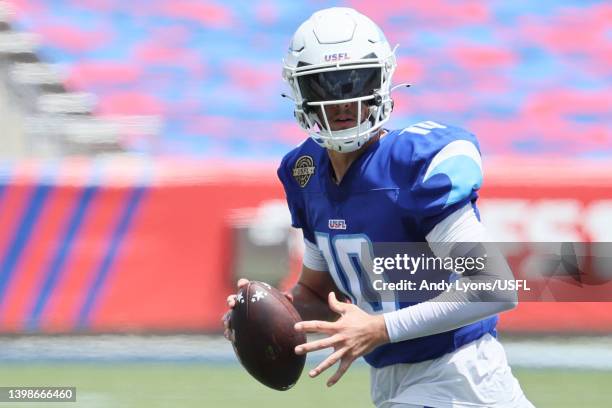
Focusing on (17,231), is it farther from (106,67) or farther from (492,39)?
(492,39)

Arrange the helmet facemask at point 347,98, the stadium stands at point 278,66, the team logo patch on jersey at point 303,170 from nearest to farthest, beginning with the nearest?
the helmet facemask at point 347,98
the team logo patch on jersey at point 303,170
the stadium stands at point 278,66

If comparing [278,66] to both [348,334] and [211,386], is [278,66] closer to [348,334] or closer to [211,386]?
[211,386]

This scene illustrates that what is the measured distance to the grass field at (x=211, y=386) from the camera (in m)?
5.38

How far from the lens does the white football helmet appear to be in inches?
110

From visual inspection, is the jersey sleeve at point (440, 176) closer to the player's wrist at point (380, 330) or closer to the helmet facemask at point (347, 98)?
the helmet facemask at point (347, 98)

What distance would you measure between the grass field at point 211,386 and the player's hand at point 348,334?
2.75 meters

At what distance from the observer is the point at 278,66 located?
37.2 ft

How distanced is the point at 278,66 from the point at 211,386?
6.08 meters

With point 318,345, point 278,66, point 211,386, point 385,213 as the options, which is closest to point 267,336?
point 318,345

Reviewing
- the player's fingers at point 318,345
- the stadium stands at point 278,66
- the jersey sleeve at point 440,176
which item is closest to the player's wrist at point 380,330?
the player's fingers at point 318,345

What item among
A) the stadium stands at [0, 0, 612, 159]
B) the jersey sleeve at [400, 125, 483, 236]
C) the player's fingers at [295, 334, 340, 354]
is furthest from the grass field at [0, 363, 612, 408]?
the stadium stands at [0, 0, 612, 159]

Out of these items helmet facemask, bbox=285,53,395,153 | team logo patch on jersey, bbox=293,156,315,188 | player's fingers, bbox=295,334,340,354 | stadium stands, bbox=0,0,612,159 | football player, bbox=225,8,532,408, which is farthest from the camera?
stadium stands, bbox=0,0,612,159

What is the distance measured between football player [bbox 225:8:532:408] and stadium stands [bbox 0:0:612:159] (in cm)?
771

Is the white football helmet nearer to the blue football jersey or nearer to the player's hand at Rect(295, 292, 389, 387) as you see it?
the blue football jersey
